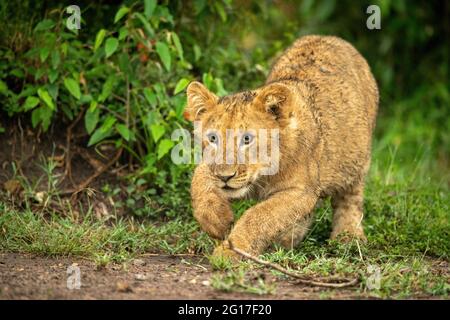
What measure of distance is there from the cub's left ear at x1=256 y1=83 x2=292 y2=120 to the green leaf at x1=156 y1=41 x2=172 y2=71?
1575mm

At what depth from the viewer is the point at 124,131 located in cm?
795

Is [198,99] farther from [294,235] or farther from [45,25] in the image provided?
[45,25]

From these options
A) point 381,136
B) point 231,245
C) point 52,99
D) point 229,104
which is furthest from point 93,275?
point 381,136

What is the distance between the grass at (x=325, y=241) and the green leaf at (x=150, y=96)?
1108 millimetres

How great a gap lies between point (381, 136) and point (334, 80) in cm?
484

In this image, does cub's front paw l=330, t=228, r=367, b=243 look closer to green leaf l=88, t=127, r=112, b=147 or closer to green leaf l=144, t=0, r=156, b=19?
green leaf l=88, t=127, r=112, b=147

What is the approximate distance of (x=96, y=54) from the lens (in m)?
8.03

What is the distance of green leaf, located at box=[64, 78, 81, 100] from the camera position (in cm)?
779

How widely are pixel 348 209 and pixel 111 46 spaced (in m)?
2.62

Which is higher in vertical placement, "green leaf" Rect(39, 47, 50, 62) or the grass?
"green leaf" Rect(39, 47, 50, 62)

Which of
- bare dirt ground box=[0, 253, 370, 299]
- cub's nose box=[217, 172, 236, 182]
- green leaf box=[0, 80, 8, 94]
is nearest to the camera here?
bare dirt ground box=[0, 253, 370, 299]

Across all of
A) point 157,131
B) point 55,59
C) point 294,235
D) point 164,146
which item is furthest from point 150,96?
point 294,235

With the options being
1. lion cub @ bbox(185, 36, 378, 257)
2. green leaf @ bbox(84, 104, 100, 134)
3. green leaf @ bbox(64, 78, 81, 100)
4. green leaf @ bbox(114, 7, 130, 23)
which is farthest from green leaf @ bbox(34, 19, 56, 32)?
lion cub @ bbox(185, 36, 378, 257)

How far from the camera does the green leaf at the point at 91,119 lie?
800cm
